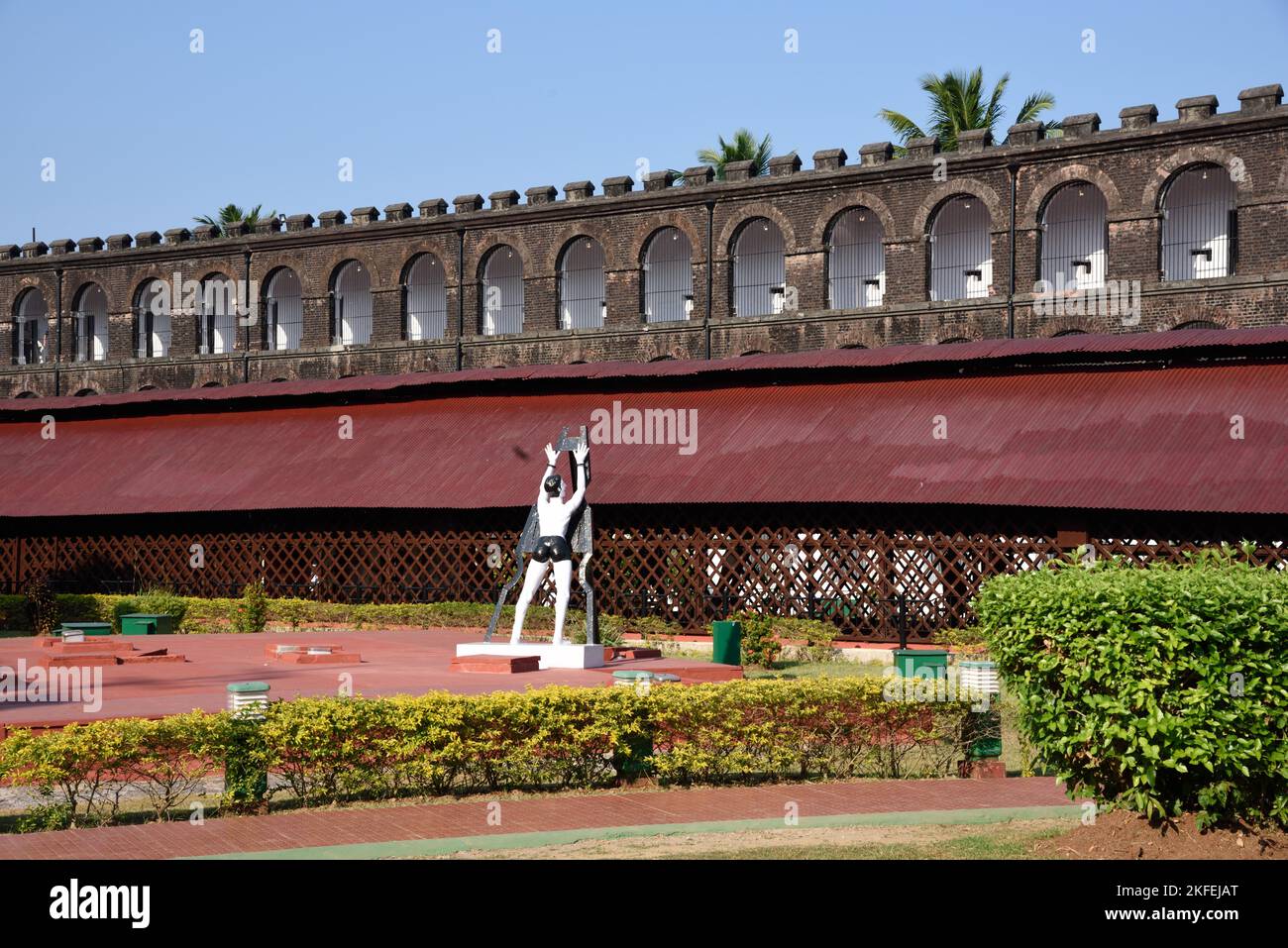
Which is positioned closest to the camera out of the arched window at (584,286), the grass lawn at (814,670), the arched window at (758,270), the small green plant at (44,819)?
the small green plant at (44,819)

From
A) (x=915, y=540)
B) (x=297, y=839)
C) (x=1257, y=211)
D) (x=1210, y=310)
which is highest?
(x=1257, y=211)

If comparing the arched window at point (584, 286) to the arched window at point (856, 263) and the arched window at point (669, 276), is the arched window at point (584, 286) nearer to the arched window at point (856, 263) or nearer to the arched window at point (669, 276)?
Answer: the arched window at point (669, 276)

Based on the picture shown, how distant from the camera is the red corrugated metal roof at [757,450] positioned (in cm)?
2269

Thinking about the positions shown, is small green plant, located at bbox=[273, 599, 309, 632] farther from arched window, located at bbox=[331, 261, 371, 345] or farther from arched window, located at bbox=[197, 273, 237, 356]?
arched window, located at bbox=[197, 273, 237, 356]

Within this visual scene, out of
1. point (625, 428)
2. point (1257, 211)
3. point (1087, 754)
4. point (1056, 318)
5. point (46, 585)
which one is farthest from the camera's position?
point (1056, 318)

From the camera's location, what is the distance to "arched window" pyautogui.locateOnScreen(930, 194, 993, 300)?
40.3 metres

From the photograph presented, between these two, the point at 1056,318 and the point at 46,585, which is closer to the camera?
the point at 46,585

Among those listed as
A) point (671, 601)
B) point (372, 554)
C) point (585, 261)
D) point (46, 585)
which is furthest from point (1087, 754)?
point (585, 261)

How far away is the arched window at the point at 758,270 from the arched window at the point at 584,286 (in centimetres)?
444

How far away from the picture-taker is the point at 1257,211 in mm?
Result: 33906

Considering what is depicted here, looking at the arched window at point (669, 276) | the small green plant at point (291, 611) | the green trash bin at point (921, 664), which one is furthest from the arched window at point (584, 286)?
the green trash bin at point (921, 664)

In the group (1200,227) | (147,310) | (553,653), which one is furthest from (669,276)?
(553,653)

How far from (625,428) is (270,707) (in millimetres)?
17017

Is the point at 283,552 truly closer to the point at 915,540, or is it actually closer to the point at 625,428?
the point at 625,428
